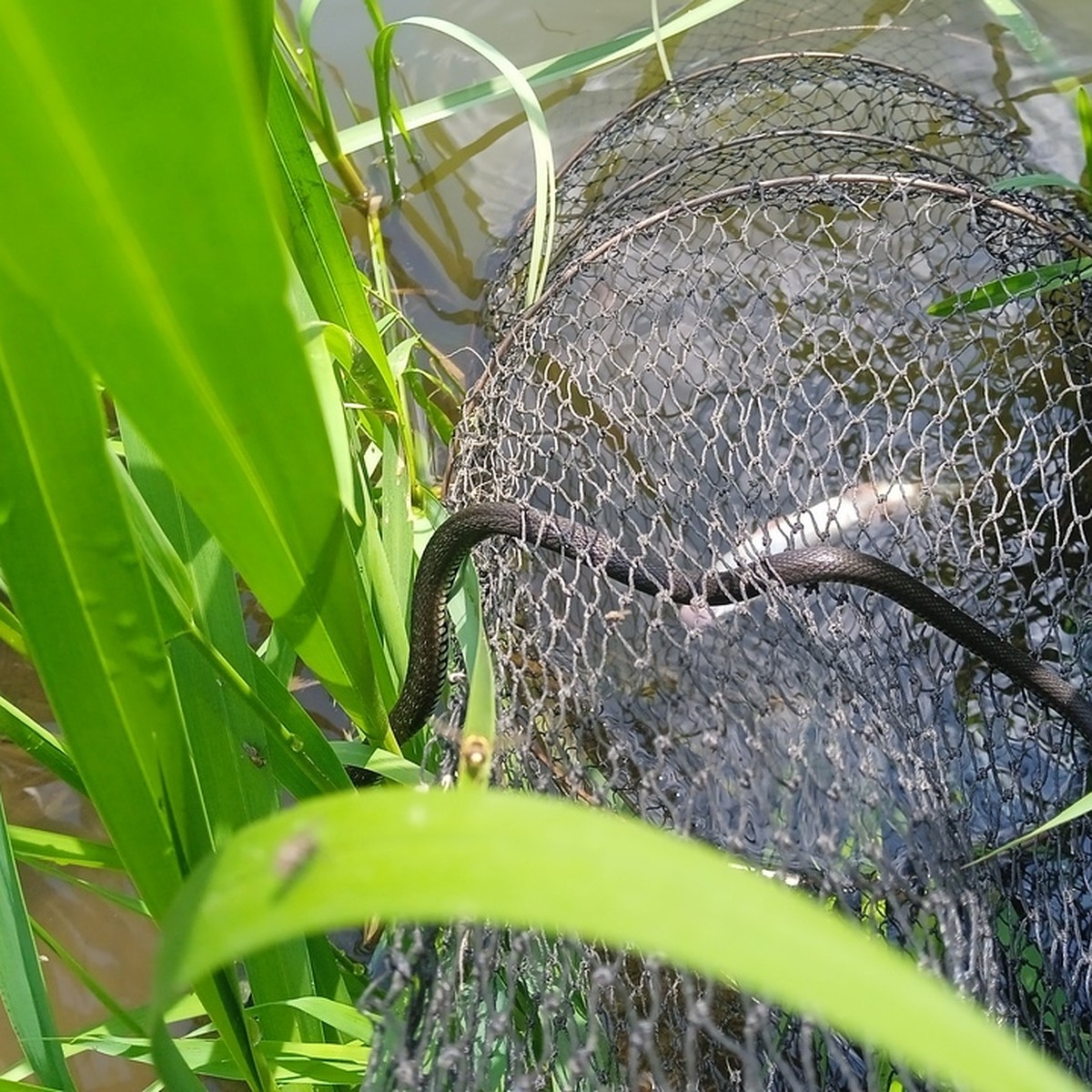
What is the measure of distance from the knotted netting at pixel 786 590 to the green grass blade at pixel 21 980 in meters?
0.26

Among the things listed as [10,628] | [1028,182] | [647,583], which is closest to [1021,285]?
[1028,182]

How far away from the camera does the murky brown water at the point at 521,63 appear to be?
5.09 feet

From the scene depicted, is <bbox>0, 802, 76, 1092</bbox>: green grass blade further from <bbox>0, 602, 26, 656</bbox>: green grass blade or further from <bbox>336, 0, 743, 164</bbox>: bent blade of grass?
<bbox>336, 0, 743, 164</bbox>: bent blade of grass

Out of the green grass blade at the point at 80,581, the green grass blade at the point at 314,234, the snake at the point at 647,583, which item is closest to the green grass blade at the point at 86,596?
the green grass blade at the point at 80,581

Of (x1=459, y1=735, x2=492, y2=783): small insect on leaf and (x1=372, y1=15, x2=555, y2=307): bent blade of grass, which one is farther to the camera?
(x1=372, y1=15, x2=555, y2=307): bent blade of grass

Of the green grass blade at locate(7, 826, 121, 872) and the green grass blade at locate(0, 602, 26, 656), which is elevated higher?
the green grass blade at locate(0, 602, 26, 656)

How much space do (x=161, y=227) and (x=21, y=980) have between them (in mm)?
577

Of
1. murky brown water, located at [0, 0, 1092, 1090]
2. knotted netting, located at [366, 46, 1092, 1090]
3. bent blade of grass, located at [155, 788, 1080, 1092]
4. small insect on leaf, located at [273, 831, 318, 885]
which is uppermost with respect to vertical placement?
murky brown water, located at [0, 0, 1092, 1090]

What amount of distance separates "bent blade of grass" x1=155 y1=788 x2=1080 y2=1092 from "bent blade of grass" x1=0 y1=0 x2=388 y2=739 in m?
0.17

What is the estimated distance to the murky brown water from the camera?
61.1 inches

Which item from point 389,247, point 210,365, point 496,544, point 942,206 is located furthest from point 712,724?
point 389,247

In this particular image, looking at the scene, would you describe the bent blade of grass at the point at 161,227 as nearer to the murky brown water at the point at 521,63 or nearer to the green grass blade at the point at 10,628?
the green grass blade at the point at 10,628

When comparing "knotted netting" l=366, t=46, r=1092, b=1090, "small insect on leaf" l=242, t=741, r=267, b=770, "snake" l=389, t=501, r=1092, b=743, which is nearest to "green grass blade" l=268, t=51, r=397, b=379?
"knotted netting" l=366, t=46, r=1092, b=1090

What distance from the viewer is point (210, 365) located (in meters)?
0.35
